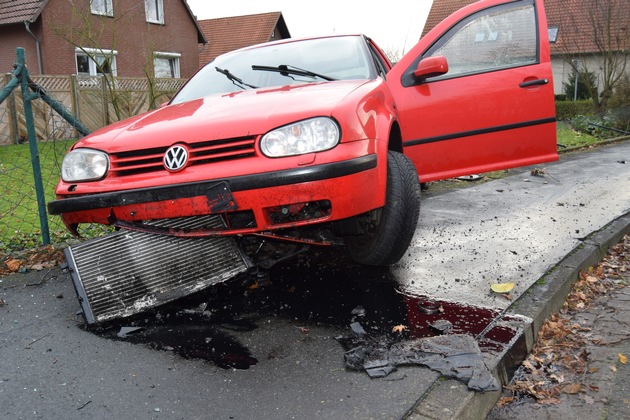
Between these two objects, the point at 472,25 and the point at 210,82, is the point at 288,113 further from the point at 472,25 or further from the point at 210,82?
the point at 472,25

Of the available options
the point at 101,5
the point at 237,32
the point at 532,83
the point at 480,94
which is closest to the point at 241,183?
the point at 480,94

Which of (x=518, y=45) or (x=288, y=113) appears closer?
(x=288, y=113)

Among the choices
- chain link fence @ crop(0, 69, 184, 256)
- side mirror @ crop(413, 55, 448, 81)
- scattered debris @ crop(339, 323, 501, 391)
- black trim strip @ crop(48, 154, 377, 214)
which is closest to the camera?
scattered debris @ crop(339, 323, 501, 391)

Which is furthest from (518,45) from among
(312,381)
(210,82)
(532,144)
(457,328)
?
(312,381)

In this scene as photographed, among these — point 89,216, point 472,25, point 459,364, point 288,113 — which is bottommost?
point 459,364

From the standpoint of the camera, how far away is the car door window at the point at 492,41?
4.89 metres

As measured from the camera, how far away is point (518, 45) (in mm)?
4969

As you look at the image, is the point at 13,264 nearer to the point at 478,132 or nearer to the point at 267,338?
the point at 267,338

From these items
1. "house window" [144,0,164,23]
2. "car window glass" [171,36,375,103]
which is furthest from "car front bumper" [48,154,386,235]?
"house window" [144,0,164,23]

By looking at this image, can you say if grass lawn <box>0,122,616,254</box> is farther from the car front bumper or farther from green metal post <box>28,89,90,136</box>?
the car front bumper

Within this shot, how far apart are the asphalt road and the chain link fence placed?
1.40m

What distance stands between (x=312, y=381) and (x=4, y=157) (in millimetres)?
11465

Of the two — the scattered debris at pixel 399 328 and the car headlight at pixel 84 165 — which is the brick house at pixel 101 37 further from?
the scattered debris at pixel 399 328

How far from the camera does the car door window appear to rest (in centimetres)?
489
